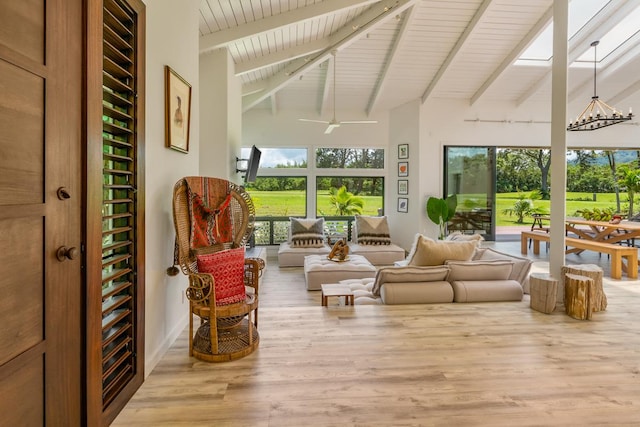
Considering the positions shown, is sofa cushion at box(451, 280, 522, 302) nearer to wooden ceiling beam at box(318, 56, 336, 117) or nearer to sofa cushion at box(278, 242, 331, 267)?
sofa cushion at box(278, 242, 331, 267)

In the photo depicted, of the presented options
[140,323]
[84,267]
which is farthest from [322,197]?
[84,267]

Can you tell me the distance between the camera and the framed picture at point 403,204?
7.71m

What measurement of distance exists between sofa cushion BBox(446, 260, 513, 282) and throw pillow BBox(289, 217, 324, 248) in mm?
3480

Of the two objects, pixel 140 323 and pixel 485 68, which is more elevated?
pixel 485 68

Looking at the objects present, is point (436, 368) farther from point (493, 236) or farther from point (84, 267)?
point (493, 236)

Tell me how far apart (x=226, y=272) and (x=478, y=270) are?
2.82 m

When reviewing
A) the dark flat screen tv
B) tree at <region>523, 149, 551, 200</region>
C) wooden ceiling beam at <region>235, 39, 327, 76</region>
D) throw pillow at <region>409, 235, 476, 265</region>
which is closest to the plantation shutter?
throw pillow at <region>409, 235, 476, 265</region>

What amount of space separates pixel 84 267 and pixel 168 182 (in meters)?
1.27

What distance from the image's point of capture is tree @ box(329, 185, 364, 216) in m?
8.02

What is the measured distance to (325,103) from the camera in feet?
24.7

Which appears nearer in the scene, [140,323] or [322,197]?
[140,323]

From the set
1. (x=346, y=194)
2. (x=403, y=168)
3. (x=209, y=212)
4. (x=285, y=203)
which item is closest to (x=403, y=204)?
(x=403, y=168)

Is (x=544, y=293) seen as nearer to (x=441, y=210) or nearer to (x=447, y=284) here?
(x=447, y=284)

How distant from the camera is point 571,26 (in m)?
5.70
